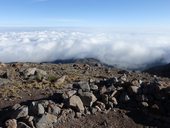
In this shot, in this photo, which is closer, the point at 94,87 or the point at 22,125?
the point at 22,125

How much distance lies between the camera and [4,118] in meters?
24.4

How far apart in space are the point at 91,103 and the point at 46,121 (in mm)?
3883

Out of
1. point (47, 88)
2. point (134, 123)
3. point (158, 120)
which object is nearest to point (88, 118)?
point (134, 123)

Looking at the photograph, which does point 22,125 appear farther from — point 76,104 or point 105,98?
point 105,98

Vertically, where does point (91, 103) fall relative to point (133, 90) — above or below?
below

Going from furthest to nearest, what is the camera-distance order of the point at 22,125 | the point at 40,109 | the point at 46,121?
the point at 40,109 → the point at 46,121 → the point at 22,125

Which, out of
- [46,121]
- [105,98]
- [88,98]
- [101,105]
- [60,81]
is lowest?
[60,81]

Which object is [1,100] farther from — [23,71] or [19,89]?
[23,71]

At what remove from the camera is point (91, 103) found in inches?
1021

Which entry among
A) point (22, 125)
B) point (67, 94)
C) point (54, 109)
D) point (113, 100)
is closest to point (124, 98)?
point (113, 100)

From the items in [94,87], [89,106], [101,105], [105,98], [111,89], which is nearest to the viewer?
[89,106]

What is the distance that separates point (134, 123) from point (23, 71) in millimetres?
15657

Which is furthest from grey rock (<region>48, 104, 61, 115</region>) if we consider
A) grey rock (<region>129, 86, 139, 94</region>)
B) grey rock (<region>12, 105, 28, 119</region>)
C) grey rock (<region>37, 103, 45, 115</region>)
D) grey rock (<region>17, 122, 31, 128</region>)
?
grey rock (<region>129, 86, 139, 94</region>)

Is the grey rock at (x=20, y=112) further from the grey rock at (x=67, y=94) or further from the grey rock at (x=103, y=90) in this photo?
the grey rock at (x=103, y=90)
